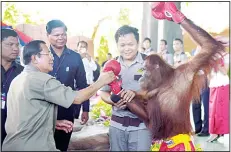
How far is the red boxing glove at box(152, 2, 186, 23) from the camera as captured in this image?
96.6 inches

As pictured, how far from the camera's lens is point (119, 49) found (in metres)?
2.51

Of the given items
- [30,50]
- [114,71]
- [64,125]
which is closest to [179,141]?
[114,71]

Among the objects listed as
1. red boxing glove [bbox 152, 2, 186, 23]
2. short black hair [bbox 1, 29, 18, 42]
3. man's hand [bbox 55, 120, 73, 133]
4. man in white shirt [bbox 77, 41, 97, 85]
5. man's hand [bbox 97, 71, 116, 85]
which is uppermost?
red boxing glove [bbox 152, 2, 186, 23]

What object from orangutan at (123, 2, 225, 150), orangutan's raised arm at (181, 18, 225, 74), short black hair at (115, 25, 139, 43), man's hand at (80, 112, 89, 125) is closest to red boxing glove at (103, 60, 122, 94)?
orangutan at (123, 2, 225, 150)

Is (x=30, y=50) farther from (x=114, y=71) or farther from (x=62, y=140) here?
(x=62, y=140)

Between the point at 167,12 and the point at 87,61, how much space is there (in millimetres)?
728

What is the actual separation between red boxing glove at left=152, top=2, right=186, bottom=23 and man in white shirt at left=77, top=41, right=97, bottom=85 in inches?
23.6

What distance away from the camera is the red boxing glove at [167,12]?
2453 millimetres

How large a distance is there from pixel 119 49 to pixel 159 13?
1.36ft

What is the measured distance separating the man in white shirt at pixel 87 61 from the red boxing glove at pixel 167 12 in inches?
23.6

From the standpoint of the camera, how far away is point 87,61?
267cm

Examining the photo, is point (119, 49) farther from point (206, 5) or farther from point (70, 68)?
point (206, 5)

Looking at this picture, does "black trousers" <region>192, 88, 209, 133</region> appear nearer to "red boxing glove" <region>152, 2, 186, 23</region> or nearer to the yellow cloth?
the yellow cloth

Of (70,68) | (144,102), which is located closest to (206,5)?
(144,102)
